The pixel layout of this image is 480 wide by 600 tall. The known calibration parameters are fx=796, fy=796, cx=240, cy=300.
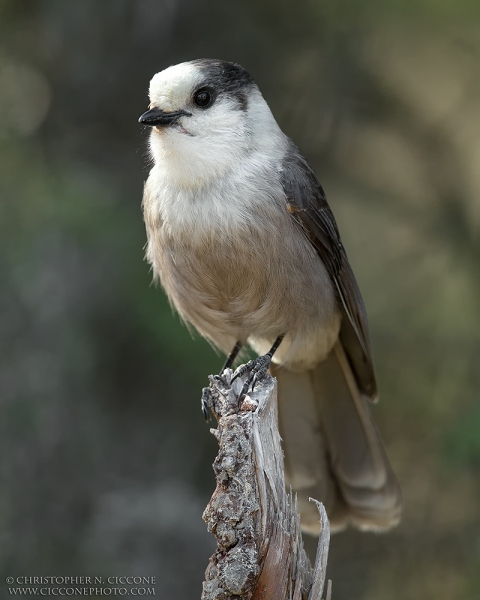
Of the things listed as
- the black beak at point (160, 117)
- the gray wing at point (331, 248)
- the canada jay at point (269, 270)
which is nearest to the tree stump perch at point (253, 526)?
the canada jay at point (269, 270)

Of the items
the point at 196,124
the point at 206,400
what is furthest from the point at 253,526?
the point at 196,124

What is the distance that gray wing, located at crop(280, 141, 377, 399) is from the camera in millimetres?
3188

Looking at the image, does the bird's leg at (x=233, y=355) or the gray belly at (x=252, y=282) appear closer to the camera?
the gray belly at (x=252, y=282)

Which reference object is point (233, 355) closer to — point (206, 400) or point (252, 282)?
point (206, 400)

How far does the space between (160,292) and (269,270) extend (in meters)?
1.08

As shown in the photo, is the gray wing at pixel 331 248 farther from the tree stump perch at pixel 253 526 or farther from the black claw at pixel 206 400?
the tree stump perch at pixel 253 526

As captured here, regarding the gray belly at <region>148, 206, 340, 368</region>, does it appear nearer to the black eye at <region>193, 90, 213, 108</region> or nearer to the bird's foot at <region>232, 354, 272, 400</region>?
the bird's foot at <region>232, 354, 272, 400</region>

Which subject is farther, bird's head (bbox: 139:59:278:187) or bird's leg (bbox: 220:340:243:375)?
bird's leg (bbox: 220:340:243:375)

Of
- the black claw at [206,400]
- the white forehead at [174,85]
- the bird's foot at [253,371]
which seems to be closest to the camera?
the bird's foot at [253,371]

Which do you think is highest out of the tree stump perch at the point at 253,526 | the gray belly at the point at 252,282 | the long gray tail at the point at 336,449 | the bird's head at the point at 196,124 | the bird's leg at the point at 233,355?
the bird's head at the point at 196,124

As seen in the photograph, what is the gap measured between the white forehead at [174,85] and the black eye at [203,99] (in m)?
0.03

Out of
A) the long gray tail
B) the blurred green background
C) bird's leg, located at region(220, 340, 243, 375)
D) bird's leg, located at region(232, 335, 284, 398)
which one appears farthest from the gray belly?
the blurred green background

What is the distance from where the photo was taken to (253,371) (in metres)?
3.00

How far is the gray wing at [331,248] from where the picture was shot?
10.5 ft
